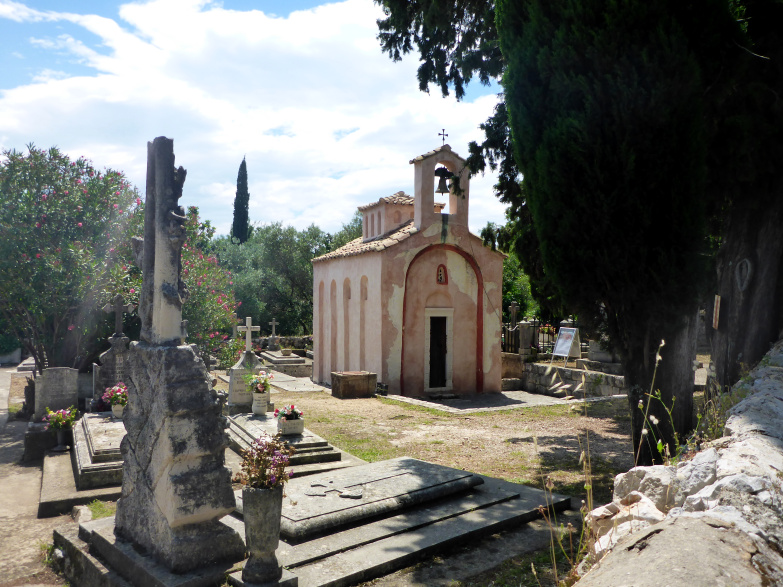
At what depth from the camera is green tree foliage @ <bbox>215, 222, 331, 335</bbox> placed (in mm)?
32562

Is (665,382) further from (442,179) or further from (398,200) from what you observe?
(398,200)

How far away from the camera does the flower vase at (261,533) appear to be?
13.0 ft

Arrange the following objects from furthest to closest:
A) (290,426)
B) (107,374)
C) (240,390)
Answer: (107,374) → (240,390) → (290,426)

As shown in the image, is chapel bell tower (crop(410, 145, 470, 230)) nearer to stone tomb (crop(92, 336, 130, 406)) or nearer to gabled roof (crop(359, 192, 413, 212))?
gabled roof (crop(359, 192, 413, 212))

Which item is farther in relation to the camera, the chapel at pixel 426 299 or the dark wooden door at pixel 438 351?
the dark wooden door at pixel 438 351

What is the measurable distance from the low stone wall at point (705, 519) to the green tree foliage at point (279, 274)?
30.1 metres

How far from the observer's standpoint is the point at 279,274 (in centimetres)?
3422

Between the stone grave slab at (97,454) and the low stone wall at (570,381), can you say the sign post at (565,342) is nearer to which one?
the low stone wall at (570,381)

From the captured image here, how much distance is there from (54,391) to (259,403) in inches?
157

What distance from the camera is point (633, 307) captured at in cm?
596

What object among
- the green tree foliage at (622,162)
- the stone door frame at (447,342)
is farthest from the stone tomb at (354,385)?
the green tree foliage at (622,162)

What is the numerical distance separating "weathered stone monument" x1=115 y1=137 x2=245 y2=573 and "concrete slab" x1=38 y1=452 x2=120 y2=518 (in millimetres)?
2684

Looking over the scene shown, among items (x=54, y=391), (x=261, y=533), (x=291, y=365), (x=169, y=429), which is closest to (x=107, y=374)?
(x=54, y=391)

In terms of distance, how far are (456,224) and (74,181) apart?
34.4ft
